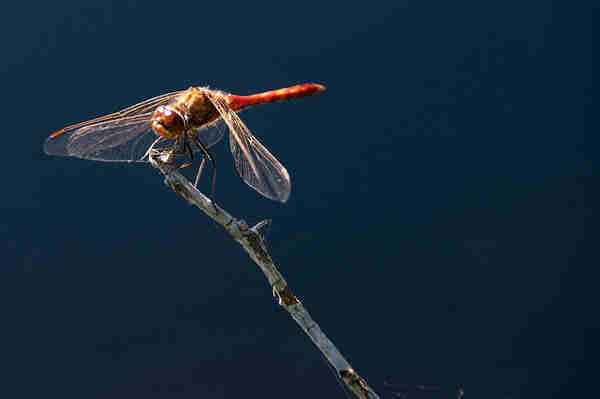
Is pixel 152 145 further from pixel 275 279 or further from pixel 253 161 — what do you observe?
pixel 275 279

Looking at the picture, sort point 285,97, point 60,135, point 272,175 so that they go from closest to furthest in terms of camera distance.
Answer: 1. point 272,175
2. point 60,135
3. point 285,97

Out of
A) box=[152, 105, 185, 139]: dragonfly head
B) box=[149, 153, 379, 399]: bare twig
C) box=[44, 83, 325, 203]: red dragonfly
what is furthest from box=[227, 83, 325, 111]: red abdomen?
box=[149, 153, 379, 399]: bare twig

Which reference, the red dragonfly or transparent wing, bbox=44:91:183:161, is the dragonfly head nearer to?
the red dragonfly

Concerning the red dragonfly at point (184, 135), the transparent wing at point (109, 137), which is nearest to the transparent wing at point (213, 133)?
the red dragonfly at point (184, 135)

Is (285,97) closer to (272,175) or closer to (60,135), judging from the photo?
(272,175)

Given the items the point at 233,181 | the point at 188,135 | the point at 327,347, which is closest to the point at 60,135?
the point at 188,135

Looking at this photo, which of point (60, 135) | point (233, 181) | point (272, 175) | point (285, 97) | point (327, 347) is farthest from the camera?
point (233, 181)

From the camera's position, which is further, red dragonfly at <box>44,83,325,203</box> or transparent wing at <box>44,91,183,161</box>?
transparent wing at <box>44,91,183,161</box>
